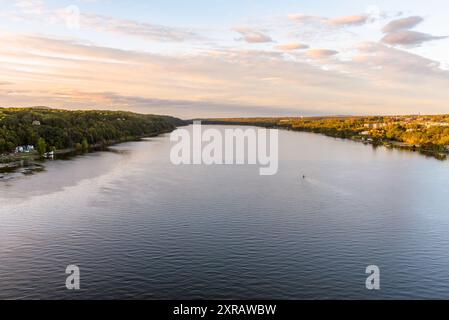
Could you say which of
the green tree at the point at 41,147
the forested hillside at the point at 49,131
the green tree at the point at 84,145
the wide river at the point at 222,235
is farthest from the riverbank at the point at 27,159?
the wide river at the point at 222,235

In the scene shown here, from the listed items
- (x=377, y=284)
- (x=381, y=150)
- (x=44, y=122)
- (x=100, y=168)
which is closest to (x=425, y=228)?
(x=377, y=284)

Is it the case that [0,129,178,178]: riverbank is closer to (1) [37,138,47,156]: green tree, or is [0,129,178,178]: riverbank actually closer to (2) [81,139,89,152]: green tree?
(1) [37,138,47,156]: green tree

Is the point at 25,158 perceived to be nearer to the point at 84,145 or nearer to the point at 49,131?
the point at 49,131

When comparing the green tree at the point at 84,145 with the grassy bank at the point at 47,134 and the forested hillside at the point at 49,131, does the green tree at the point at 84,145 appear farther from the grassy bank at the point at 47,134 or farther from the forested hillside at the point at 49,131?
the forested hillside at the point at 49,131

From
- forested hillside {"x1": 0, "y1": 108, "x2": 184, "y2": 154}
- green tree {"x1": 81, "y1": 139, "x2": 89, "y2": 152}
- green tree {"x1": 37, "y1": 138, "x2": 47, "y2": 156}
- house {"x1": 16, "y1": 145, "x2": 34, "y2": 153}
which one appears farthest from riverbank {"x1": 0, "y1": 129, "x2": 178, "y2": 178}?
forested hillside {"x1": 0, "y1": 108, "x2": 184, "y2": 154}

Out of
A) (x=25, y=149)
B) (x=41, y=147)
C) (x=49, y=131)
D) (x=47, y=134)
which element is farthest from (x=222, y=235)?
(x=49, y=131)
